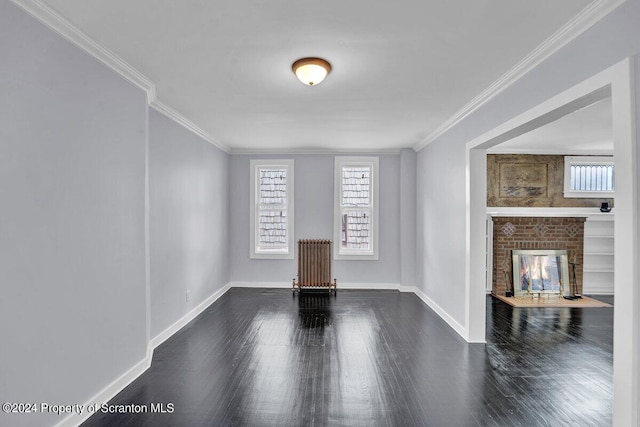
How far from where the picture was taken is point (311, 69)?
248 cm

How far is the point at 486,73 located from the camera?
271cm

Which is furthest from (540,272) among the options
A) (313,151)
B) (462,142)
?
(313,151)

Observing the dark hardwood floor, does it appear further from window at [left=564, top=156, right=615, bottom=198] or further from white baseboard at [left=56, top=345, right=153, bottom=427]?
window at [left=564, top=156, right=615, bottom=198]

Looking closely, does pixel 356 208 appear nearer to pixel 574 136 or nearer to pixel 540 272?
pixel 540 272

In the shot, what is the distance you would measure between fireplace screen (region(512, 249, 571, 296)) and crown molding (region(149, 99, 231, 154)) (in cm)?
546

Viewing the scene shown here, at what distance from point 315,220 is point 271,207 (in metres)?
0.87

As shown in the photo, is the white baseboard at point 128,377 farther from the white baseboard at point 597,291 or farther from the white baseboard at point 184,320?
the white baseboard at point 597,291

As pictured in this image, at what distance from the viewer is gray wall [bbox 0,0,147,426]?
168 cm

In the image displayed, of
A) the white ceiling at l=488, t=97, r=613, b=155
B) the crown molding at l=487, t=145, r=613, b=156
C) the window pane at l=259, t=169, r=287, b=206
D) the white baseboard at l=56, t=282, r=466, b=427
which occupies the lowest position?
the white baseboard at l=56, t=282, r=466, b=427

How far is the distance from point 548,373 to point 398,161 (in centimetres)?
403

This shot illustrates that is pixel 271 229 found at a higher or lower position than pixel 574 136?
lower

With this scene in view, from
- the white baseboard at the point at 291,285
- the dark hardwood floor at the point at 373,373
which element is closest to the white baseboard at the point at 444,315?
the dark hardwood floor at the point at 373,373

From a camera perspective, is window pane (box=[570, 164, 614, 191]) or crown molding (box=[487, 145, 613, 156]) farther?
window pane (box=[570, 164, 614, 191])

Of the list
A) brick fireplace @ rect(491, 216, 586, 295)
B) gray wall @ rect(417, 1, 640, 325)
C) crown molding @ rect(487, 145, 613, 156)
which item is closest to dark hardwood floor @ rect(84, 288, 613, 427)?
gray wall @ rect(417, 1, 640, 325)
